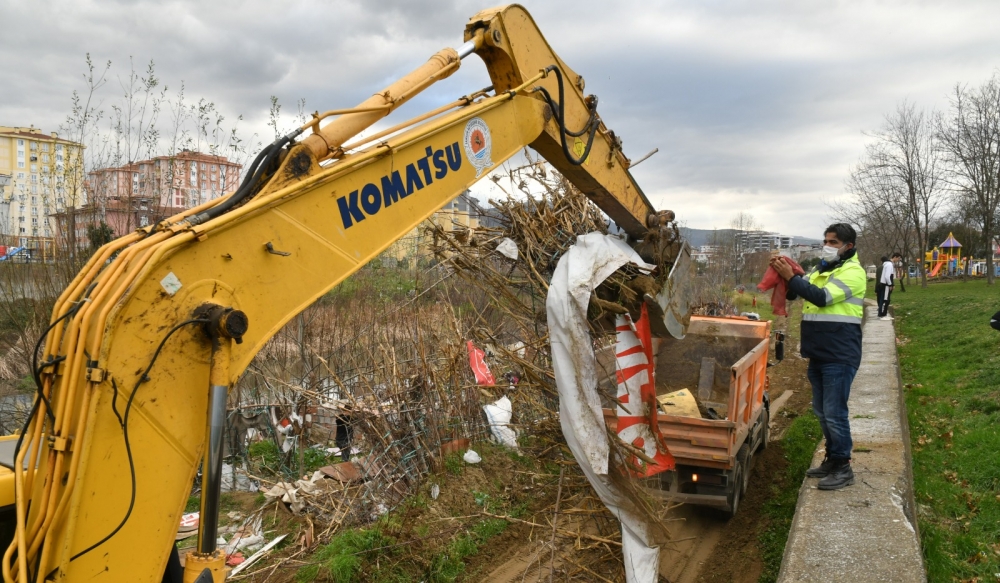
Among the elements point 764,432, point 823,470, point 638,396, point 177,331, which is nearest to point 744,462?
point 823,470

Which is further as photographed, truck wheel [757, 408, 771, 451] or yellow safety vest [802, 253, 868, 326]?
truck wheel [757, 408, 771, 451]

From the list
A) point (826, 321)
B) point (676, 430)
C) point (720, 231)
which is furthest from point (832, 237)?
point (720, 231)

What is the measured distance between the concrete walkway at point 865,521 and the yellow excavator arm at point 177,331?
362 cm

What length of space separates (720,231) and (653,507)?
34.0m

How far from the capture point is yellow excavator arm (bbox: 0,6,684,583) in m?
2.02

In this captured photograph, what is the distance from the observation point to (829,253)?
5.79 meters

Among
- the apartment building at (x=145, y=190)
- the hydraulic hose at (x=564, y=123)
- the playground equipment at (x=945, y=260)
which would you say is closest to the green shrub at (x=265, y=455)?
the apartment building at (x=145, y=190)

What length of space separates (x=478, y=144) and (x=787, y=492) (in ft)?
18.8

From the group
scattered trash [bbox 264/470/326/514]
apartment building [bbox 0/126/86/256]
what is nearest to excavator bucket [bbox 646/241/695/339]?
scattered trash [bbox 264/470/326/514]

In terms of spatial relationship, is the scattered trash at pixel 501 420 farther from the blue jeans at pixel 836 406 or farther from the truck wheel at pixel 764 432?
the blue jeans at pixel 836 406

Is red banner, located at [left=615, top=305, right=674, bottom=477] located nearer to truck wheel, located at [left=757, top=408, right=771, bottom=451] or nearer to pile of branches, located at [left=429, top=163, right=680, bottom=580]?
pile of branches, located at [left=429, top=163, right=680, bottom=580]

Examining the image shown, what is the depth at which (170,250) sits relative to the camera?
2.14m

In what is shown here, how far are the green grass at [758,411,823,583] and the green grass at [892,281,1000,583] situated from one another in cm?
109

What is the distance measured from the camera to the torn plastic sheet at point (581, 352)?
3.97 metres
